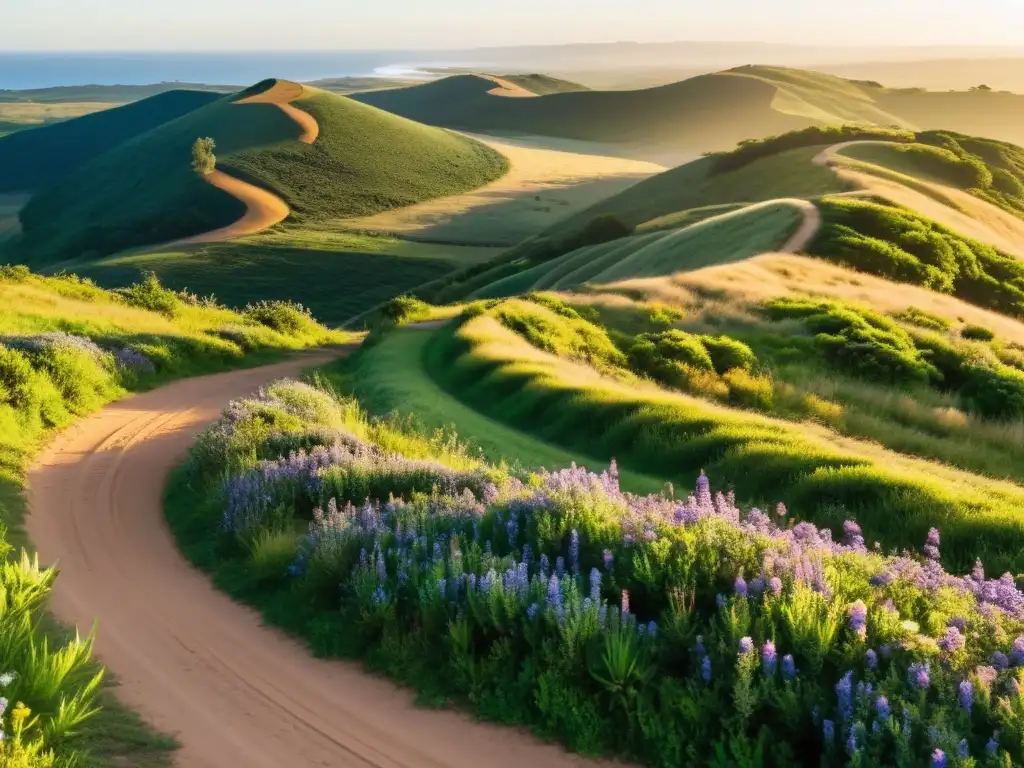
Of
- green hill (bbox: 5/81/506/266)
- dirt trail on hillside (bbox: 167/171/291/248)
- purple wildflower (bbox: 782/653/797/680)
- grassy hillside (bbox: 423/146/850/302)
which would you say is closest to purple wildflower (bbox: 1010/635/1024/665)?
purple wildflower (bbox: 782/653/797/680)

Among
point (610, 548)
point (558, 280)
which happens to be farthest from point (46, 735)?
point (558, 280)

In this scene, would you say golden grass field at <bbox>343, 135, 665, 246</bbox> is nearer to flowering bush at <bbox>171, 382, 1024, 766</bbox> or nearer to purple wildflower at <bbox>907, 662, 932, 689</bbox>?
flowering bush at <bbox>171, 382, 1024, 766</bbox>

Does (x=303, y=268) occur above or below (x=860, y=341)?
below

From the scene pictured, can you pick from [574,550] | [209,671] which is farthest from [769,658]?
[209,671]

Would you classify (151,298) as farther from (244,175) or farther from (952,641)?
(244,175)

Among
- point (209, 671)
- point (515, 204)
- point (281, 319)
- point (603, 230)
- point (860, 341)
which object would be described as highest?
point (209, 671)

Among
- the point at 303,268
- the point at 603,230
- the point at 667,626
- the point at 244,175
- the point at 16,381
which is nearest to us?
the point at 667,626

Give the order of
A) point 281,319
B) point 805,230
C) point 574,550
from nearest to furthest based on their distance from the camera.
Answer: point 574,550
point 281,319
point 805,230

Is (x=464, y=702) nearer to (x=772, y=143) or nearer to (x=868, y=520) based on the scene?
(x=868, y=520)

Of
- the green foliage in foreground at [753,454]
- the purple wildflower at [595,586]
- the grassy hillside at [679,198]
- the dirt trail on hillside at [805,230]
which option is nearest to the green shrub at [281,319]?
the green foliage in foreground at [753,454]
